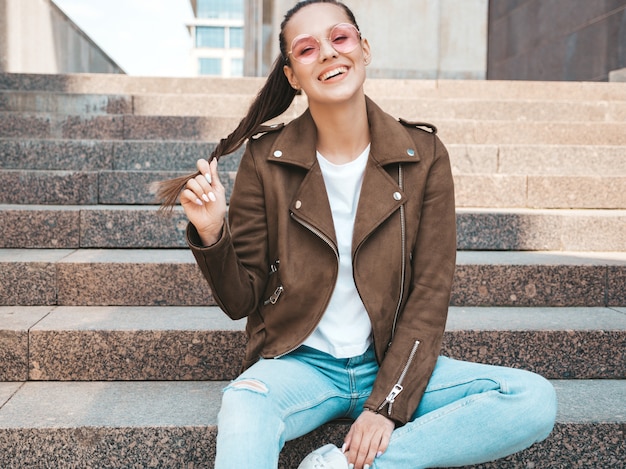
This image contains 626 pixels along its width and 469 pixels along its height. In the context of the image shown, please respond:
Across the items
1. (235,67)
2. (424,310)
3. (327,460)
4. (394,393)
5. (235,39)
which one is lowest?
(327,460)

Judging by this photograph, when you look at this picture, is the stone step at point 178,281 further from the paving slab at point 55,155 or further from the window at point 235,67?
the window at point 235,67

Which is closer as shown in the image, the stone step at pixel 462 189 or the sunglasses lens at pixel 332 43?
the sunglasses lens at pixel 332 43

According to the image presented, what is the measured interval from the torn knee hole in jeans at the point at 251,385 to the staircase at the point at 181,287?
16.7 inches

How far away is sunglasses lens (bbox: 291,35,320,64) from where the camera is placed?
2.12 metres

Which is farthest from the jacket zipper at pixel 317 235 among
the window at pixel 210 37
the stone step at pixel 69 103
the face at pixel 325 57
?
the window at pixel 210 37

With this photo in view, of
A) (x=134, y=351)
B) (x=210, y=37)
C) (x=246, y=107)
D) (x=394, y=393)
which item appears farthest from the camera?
(x=210, y=37)

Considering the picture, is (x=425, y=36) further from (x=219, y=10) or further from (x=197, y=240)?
(x=219, y=10)

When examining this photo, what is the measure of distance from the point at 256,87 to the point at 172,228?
9.04 feet

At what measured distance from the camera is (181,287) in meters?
3.21

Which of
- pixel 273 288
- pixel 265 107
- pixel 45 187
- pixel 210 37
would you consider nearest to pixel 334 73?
pixel 265 107

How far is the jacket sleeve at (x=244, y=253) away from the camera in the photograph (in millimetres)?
2027

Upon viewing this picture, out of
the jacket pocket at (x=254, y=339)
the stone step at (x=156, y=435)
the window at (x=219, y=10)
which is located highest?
the window at (x=219, y=10)

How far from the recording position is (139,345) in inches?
109

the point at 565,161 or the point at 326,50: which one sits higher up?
the point at 326,50
